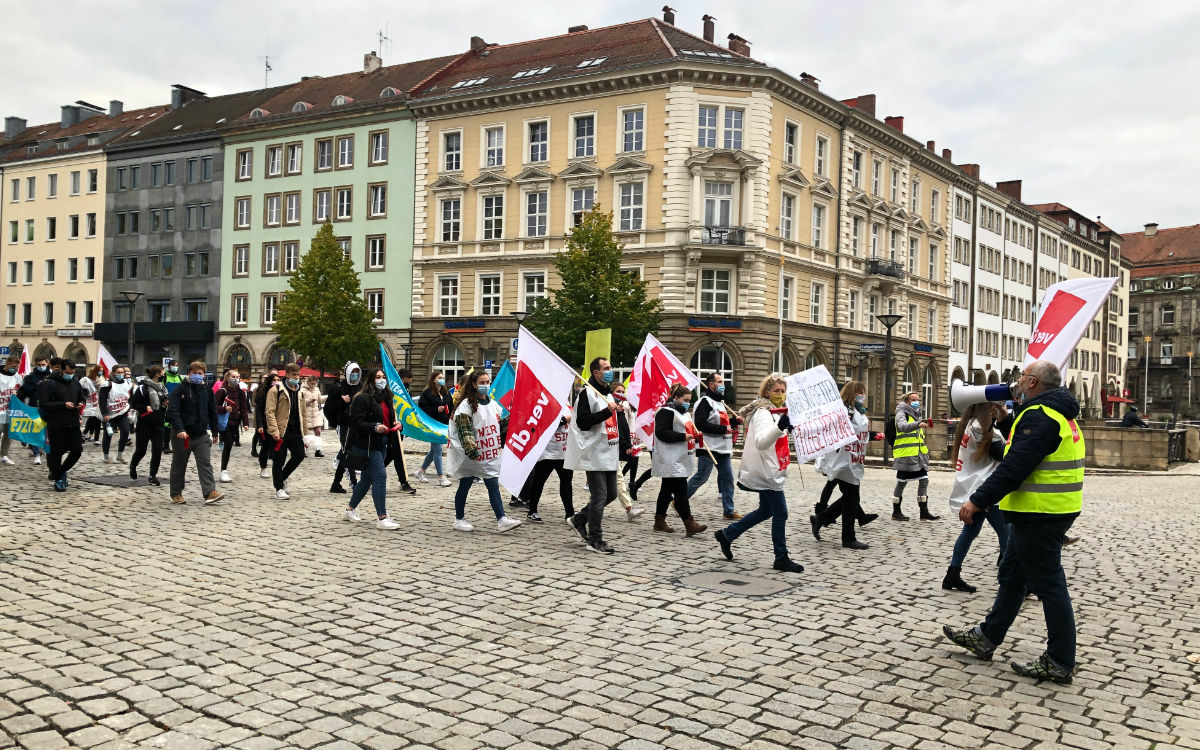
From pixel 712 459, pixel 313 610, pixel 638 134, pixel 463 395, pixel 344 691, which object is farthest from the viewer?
pixel 638 134

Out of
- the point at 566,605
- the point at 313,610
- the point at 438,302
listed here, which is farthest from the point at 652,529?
the point at 438,302

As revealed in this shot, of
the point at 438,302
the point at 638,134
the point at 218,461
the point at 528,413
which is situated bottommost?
the point at 218,461

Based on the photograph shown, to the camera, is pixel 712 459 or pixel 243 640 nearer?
pixel 243 640

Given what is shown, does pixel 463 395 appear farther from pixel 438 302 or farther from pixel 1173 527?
pixel 438 302

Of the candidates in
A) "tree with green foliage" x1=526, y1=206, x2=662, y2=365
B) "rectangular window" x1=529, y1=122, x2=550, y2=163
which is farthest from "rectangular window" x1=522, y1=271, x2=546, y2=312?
"tree with green foliage" x1=526, y1=206, x2=662, y2=365

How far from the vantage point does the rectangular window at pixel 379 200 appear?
167ft

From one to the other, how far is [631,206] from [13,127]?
56189 millimetres

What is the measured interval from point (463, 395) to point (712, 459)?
3.74 m

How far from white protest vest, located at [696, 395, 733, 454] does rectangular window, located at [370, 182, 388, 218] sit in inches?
1627

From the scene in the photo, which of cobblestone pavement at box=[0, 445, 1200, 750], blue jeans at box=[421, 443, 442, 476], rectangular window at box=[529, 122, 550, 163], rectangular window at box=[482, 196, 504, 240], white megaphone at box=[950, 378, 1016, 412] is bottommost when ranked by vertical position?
cobblestone pavement at box=[0, 445, 1200, 750]

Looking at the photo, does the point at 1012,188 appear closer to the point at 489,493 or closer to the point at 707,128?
the point at 707,128

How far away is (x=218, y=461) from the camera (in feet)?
64.8

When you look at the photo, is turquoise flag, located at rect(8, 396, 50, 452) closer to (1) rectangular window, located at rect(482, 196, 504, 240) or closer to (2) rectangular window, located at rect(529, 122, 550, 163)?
(1) rectangular window, located at rect(482, 196, 504, 240)

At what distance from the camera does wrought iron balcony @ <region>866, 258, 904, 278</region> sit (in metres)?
51.2
